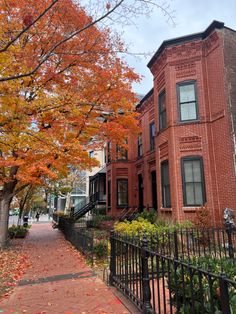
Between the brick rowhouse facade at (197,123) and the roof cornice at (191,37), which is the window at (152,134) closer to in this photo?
the brick rowhouse facade at (197,123)

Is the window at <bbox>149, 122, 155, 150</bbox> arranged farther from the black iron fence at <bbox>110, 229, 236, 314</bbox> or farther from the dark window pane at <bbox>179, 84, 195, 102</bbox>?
the black iron fence at <bbox>110, 229, 236, 314</bbox>

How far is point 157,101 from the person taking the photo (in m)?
15.6

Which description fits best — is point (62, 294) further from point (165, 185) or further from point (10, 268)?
point (165, 185)

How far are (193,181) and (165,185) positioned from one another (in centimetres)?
183

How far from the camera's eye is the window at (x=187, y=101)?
13.3m

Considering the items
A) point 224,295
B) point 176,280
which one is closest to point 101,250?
point 176,280

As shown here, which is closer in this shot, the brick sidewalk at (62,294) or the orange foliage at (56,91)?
the brick sidewalk at (62,294)

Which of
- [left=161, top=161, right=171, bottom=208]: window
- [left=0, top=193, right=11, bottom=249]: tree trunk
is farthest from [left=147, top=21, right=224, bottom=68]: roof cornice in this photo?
[left=0, top=193, right=11, bottom=249]: tree trunk

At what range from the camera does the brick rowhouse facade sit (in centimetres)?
1195

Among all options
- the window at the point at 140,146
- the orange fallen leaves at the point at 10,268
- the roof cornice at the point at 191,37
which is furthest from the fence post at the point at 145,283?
the window at the point at 140,146

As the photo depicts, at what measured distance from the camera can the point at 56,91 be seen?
1135 cm

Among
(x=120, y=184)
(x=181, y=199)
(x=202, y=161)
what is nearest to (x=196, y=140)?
(x=202, y=161)

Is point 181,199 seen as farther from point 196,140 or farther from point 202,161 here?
point 196,140

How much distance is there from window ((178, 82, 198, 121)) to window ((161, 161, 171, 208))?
103 inches
